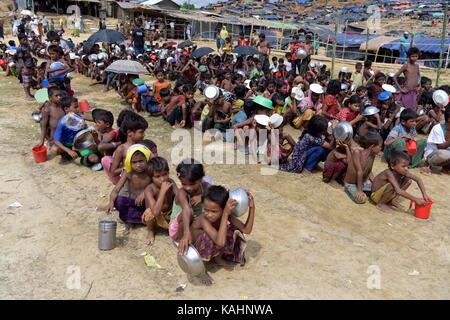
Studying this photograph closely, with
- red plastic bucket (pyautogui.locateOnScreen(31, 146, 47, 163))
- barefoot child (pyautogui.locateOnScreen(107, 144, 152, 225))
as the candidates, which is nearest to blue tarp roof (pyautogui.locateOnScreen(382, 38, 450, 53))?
red plastic bucket (pyautogui.locateOnScreen(31, 146, 47, 163))

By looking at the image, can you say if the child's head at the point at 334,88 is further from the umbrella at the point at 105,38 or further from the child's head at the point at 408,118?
the umbrella at the point at 105,38

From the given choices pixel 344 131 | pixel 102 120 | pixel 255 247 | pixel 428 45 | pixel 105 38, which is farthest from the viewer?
pixel 428 45

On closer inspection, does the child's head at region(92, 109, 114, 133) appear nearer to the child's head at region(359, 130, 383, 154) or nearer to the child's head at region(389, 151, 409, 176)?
the child's head at region(359, 130, 383, 154)

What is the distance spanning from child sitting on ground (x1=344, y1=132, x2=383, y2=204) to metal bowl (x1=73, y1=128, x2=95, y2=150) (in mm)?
3626

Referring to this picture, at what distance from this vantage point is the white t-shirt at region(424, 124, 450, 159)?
6260mm

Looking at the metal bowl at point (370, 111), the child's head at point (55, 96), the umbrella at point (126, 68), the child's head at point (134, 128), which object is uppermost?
the umbrella at point (126, 68)

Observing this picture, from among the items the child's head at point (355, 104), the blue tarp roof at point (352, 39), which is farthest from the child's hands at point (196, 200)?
the blue tarp roof at point (352, 39)

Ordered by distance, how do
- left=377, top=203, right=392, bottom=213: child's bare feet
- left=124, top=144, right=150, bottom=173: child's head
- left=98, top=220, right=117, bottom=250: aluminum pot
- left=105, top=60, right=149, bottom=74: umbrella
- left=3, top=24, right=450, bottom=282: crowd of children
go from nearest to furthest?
left=3, top=24, right=450, bottom=282: crowd of children, left=98, top=220, right=117, bottom=250: aluminum pot, left=124, top=144, right=150, bottom=173: child's head, left=377, top=203, right=392, bottom=213: child's bare feet, left=105, top=60, right=149, bottom=74: umbrella

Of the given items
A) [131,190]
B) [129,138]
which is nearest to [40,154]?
[129,138]

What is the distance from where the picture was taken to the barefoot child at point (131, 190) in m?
4.15

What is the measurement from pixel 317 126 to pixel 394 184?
144 centimetres

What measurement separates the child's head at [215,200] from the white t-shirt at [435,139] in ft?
14.7

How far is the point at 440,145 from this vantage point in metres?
6.29

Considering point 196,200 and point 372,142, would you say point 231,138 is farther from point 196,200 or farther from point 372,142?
point 196,200
